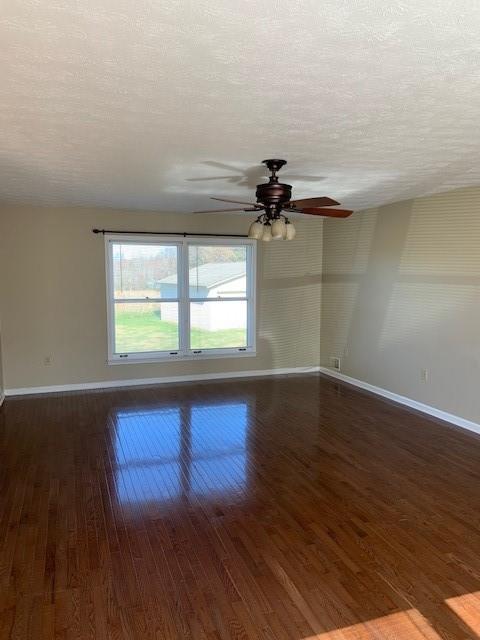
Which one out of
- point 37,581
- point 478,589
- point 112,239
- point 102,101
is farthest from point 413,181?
point 37,581

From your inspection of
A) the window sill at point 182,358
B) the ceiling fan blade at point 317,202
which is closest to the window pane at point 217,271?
the window sill at point 182,358

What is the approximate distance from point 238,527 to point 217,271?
4.14 metres

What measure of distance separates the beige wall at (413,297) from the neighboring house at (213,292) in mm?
1368

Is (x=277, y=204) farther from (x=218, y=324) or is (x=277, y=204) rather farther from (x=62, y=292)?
(x=62, y=292)

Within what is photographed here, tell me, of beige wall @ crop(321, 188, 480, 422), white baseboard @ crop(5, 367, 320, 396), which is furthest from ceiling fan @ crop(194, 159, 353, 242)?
white baseboard @ crop(5, 367, 320, 396)

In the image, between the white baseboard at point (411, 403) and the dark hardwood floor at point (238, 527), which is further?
the white baseboard at point (411, 403)

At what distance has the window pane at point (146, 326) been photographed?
5977 millimetres

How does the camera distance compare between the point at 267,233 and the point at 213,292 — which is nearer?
the point at 267,233

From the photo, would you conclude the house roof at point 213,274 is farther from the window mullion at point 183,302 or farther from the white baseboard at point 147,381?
the white baseboard at point 147,381

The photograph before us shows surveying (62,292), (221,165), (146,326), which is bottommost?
(146,326)

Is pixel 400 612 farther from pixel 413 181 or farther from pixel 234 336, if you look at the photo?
pixel 234 336

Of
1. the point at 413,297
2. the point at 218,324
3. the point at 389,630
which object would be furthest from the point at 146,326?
the point at 389,630

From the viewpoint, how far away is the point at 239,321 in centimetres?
657

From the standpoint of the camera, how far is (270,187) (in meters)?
3.29
